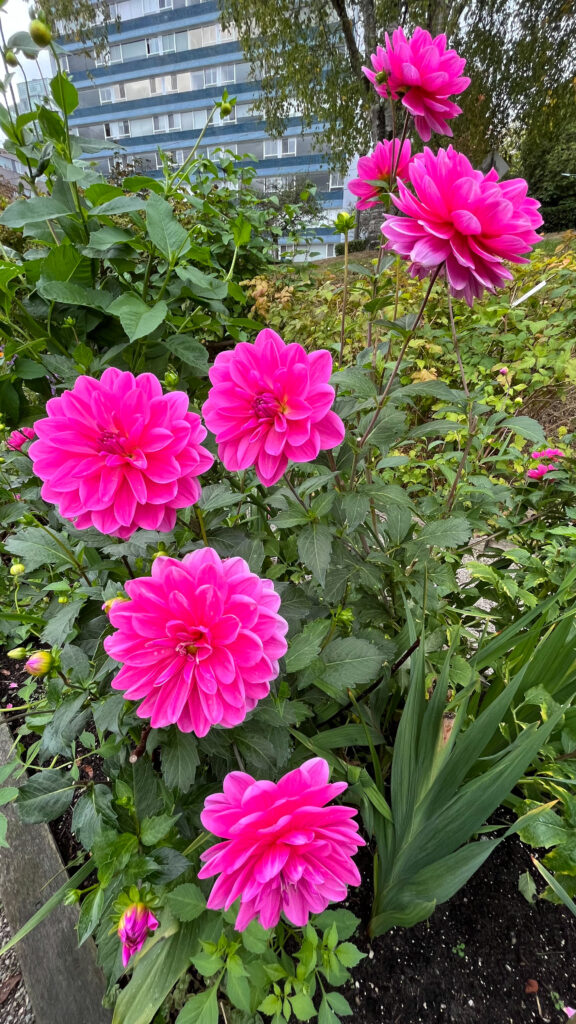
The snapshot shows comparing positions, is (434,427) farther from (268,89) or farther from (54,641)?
(268,89)

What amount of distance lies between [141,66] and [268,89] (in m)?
23.4

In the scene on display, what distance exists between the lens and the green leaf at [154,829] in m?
0.61

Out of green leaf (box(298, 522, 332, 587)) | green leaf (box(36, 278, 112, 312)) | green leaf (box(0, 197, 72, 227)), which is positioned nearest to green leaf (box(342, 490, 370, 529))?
green leaf (box(298, 522, 332, 587))

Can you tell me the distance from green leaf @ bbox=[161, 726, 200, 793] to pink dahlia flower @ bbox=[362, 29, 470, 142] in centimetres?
85

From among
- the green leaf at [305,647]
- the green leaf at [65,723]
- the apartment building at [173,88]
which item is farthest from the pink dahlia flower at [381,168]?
the apartment building at [173,88]

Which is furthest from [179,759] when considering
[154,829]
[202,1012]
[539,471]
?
[539,471]

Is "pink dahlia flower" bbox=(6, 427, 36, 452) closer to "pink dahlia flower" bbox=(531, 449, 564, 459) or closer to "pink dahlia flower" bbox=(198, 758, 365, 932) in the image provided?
"pink dahlia flower" bbox=(198, 758, 365, 932)

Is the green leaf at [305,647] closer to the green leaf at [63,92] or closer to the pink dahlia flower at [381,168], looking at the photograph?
the pink dahlia flower at [381,168]

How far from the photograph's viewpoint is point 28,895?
97 centimetres

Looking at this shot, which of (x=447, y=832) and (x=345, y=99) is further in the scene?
(x=345, y=99)

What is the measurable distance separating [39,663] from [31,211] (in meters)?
0.64

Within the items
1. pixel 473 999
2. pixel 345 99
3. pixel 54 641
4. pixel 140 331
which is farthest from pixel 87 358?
pixel 345 99

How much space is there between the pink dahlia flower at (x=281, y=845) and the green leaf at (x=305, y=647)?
0.17 metres

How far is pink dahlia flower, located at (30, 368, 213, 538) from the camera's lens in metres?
0.50
